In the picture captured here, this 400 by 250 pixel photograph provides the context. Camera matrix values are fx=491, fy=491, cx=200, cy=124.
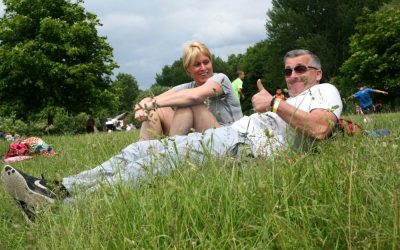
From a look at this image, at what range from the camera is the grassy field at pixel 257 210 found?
1.82m

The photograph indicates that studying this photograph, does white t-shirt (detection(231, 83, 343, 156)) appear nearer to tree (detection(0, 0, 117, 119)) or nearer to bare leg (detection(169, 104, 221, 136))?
bare leg (detection(169, 104, 221, 136))

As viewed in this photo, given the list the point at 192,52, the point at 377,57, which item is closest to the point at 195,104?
the point at 192,52

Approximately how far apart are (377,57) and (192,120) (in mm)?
33484

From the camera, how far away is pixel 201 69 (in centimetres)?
501

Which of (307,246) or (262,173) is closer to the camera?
(307,246)

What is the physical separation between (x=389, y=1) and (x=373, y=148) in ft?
148

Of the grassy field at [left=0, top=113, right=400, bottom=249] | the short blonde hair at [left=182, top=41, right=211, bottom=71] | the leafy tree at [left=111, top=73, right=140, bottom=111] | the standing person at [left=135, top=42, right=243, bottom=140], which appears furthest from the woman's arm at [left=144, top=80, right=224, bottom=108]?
the leafy tree at [left=111, top=73, right=140, bottom=111]

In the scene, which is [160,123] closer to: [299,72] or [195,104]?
[195,104]

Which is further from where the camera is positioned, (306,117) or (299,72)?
(299,72)

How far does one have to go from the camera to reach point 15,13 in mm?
30672

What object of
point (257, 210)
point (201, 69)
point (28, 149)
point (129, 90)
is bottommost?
point (129, 90)

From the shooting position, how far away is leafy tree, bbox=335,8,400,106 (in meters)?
34.5

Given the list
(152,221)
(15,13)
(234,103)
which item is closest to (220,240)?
(152,221)

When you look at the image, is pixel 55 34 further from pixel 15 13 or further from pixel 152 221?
pixel 152 221
